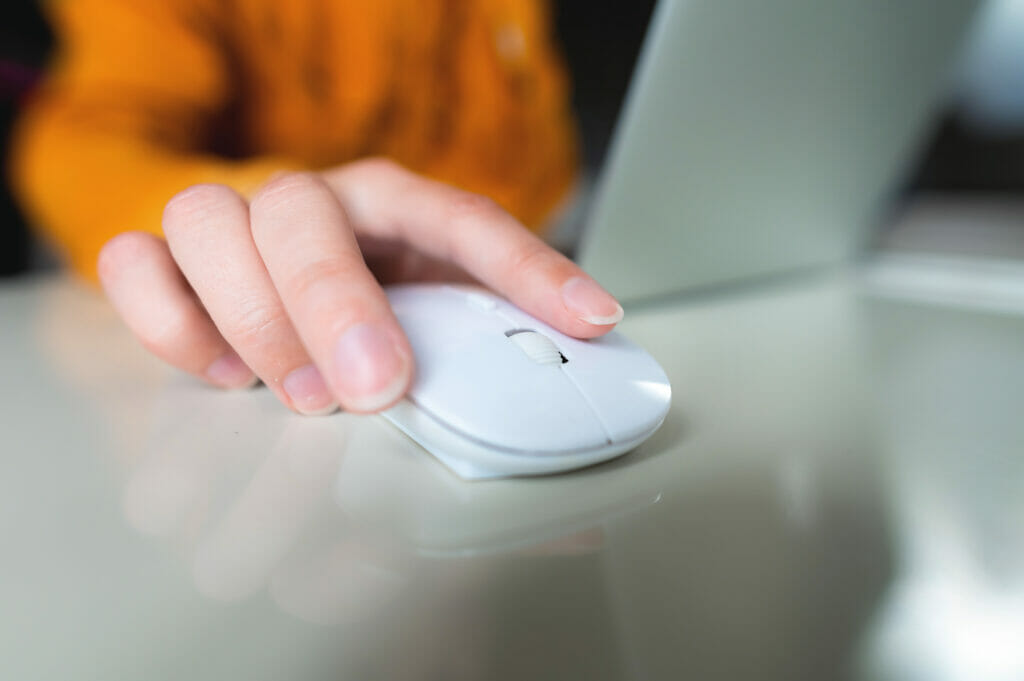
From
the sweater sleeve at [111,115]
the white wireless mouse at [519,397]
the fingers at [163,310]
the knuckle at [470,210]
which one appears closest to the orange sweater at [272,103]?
the sweater sleeve at [111,115]

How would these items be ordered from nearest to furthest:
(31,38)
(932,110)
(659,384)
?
1. (659,384)
2. (932,110)
3. (31,38)

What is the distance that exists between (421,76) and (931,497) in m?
1.01

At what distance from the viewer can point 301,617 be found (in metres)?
0.22

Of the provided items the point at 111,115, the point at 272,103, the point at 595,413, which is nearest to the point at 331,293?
the point at 595,413

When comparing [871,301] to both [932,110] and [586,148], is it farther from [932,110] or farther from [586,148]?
[586,148]

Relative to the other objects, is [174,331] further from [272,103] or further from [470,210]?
[272,103]

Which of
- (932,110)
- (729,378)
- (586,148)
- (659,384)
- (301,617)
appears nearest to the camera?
(301,617)

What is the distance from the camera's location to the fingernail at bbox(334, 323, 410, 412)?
0.28m

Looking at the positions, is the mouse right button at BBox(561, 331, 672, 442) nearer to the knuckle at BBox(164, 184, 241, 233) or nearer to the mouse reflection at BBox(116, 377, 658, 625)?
the mouse reflection at BBox(116, 377, 658, 625)

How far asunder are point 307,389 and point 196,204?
0.13 m

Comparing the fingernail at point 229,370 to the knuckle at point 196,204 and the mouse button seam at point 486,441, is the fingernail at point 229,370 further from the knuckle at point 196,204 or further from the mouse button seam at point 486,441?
the mouse button seam at point 486,441

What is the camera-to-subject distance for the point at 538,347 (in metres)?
0.34

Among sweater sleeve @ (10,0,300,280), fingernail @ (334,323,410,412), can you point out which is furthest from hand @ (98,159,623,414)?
sweater sleeve @ (10,0,300,280)

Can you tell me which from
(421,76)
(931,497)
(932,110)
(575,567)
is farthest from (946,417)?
(421,76)
